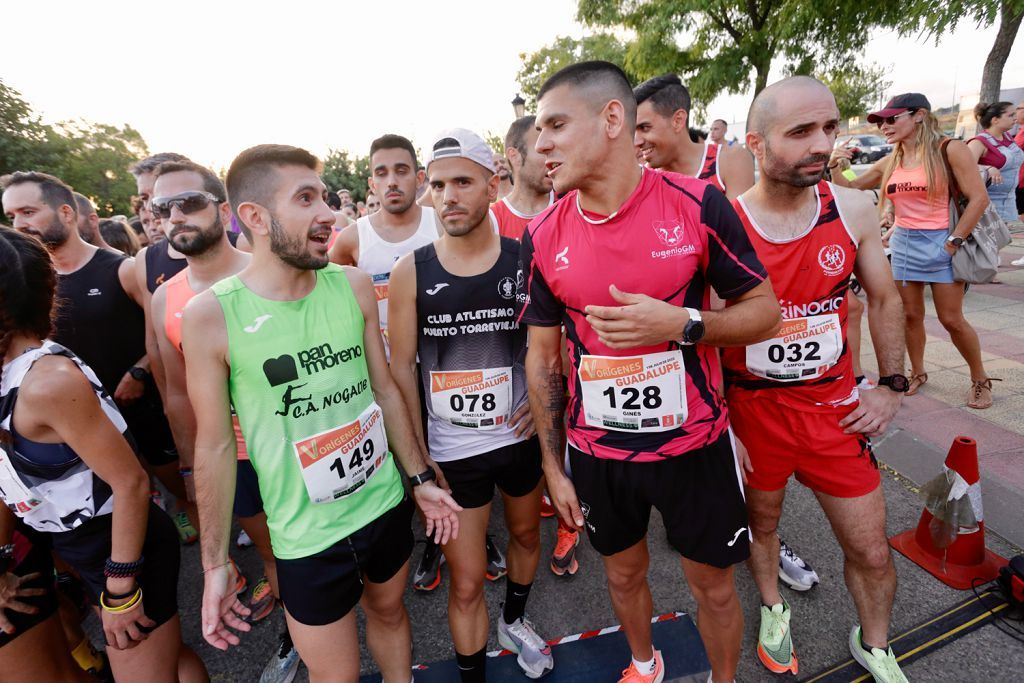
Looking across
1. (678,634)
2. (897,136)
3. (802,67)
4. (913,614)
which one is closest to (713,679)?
(678,634)

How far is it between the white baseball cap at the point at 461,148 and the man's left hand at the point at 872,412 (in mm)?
1918

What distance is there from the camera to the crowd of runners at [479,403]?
1766 mm

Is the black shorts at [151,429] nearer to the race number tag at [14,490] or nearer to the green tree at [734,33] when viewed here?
the race number tag at [14,490]

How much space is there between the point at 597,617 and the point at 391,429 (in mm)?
1660

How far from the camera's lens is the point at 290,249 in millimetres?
1826

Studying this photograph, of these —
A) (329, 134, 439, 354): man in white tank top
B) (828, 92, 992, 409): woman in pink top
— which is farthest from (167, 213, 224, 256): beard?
(828, 92, 992, 409): woman in pink top

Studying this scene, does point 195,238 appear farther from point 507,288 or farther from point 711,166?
point 711,166

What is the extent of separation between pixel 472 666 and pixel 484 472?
0.87 meters

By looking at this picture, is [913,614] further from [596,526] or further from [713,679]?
[596,526]

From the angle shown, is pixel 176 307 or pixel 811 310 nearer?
pixel 811 310

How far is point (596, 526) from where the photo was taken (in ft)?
6.92

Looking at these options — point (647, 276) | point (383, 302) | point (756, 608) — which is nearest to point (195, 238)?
point (383, 302)

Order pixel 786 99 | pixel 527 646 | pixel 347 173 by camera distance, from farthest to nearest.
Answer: pixel 347 173 → pixel 527 646 → pixel 786 99

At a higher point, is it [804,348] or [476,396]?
[804,348]
